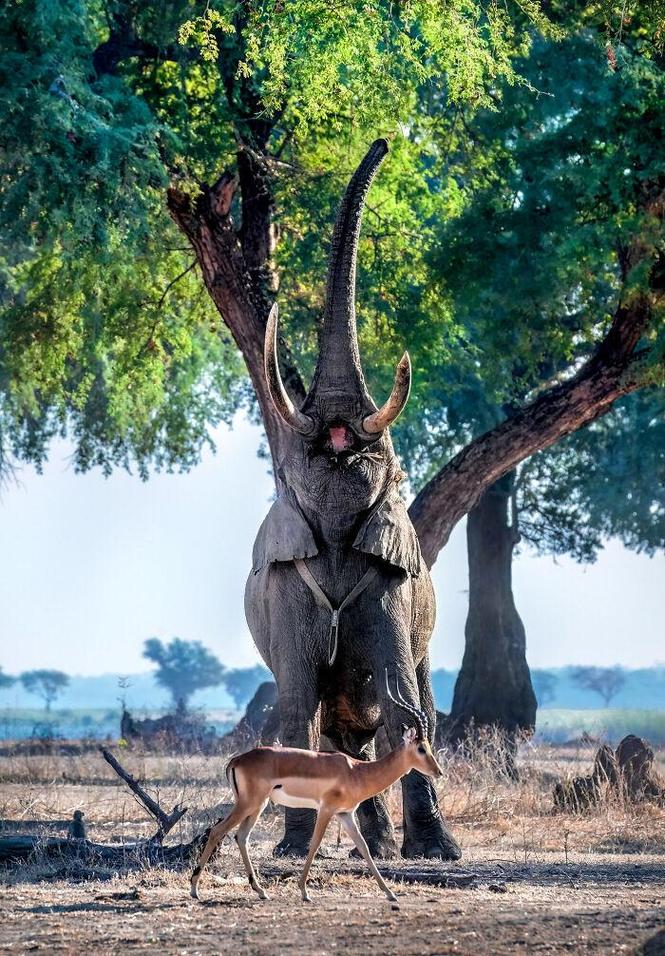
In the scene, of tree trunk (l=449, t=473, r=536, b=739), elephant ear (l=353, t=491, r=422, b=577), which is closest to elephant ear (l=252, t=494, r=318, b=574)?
elephant ear (l=353, t=491, r=422, b=577)

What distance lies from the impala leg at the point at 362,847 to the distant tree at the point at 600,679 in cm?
9462

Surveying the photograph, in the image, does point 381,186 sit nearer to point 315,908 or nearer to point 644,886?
point 644,886

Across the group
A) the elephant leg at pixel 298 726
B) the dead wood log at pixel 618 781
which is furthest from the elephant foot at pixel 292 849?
the dead wood log at pixel 618 781

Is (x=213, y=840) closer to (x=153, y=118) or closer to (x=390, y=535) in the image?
(x=390, y=535)

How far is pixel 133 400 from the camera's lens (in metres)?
24.7

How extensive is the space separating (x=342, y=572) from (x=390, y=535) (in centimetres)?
42

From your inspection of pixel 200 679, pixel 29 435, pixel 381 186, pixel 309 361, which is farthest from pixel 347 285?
pixel 200 679

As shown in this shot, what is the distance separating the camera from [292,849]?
34.9 feet

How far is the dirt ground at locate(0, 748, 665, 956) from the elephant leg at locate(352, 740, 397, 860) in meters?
0.25

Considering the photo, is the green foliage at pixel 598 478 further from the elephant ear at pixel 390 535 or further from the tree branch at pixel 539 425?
the elephant ear at pixel 390 535

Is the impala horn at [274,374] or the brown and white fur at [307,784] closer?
the brown and white fur at [307,784]

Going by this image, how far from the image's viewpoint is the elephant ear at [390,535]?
1073cm

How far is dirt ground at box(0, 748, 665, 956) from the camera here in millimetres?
7051

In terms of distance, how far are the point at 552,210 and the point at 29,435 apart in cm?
1390
